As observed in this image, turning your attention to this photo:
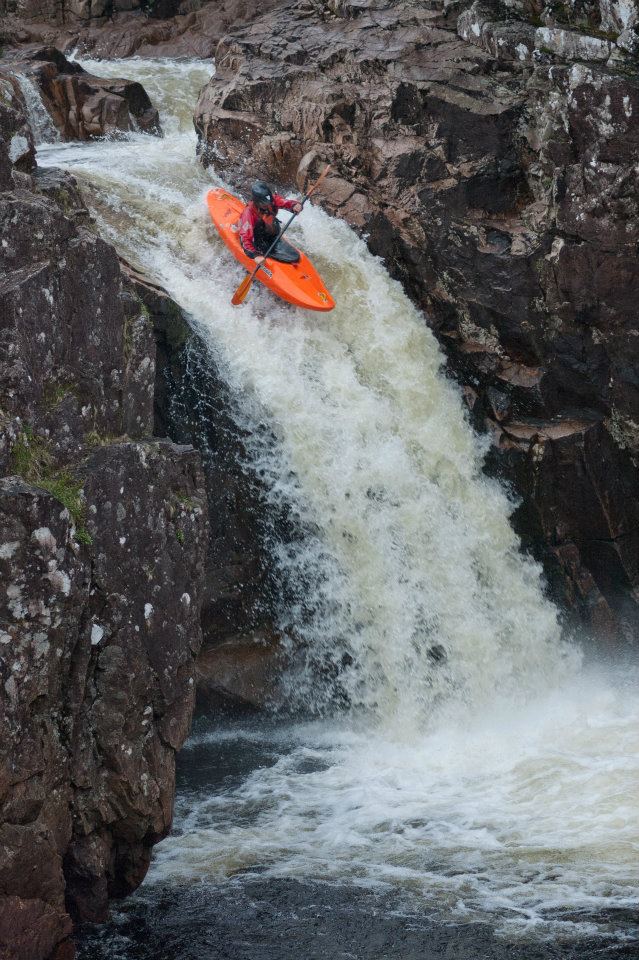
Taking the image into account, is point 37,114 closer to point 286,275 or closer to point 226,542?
point 286,275

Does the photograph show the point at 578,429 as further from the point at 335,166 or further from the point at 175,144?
the point at 175,144

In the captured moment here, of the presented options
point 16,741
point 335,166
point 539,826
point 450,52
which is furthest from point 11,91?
point 539,826

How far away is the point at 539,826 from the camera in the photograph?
7.09m

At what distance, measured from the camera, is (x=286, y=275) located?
10.6m

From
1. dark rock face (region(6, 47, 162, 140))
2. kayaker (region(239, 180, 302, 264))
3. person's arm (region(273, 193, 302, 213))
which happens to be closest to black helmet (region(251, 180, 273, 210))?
kayaker (region(239, 180, 302, 264))

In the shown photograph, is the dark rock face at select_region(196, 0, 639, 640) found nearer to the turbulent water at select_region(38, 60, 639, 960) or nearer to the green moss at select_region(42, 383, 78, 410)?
the turbulent water at select_region(38, 60, 639, 960)

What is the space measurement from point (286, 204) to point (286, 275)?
1.01 metres

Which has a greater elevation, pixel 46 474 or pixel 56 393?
pixel 56 393

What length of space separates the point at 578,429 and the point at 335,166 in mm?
4448

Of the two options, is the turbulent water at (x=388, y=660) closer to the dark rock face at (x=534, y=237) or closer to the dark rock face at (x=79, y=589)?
the dark rock face at (x=534, y=237)

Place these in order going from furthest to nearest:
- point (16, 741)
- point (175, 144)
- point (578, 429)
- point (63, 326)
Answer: point (175, 144) < point (578, 429) < point (63, 326) < point (16, 741)

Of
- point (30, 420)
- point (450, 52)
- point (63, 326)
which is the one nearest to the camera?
point (30, 420)

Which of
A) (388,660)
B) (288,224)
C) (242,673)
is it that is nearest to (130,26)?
(288,224)

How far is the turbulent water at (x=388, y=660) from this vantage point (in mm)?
6727
